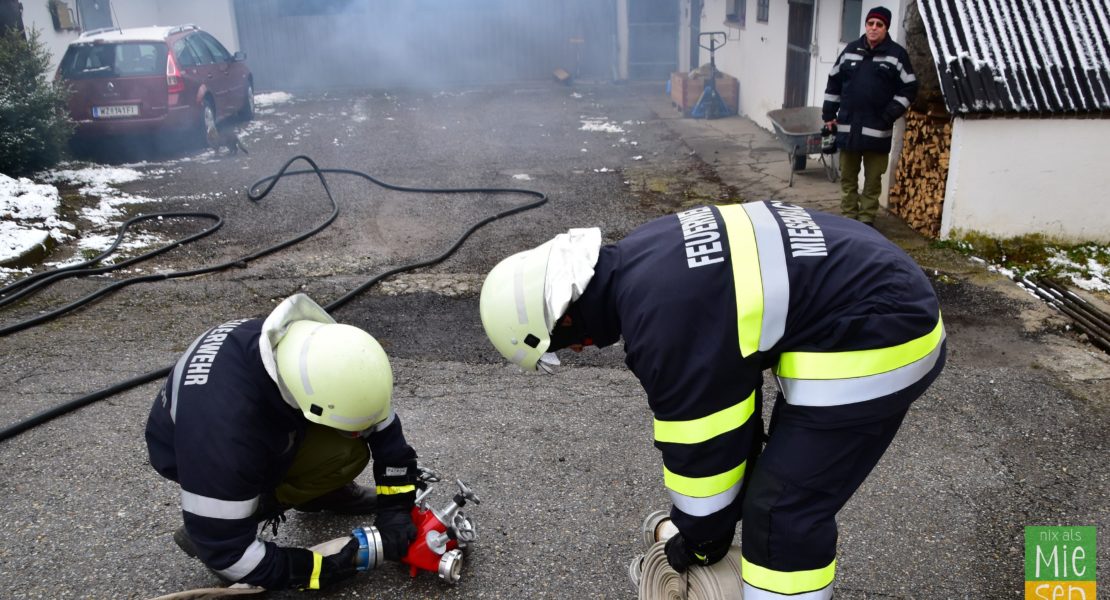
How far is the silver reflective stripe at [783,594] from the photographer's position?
2.30 meters

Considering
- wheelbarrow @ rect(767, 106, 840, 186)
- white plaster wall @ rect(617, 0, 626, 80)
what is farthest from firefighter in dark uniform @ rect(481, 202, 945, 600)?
white plaster wall @ rect(617, 0, 626, 80)

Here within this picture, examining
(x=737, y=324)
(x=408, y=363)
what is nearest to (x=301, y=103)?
(x=408, y=363)

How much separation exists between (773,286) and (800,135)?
6487 millimetres

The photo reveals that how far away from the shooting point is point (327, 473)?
317cm

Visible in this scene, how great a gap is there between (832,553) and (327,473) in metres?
1.83

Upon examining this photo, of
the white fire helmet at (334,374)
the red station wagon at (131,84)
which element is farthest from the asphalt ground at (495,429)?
the red station wagon at (131,84)

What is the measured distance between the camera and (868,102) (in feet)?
21.8

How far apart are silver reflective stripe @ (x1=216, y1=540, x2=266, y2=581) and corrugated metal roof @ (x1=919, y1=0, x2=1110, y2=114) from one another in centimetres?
558

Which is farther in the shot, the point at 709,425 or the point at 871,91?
the point at 871,91

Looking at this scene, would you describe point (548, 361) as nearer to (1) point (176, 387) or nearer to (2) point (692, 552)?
(2) point (692, 552)

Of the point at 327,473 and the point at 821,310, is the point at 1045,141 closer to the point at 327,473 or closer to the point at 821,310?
the point at 821,310

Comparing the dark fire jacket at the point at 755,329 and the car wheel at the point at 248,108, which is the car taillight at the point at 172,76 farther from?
the dark fire jacket at the point at 755,329

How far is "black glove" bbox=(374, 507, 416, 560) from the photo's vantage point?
3.01 m

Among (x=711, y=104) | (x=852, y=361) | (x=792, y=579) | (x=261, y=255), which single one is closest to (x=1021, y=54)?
(x=852, y=361)
